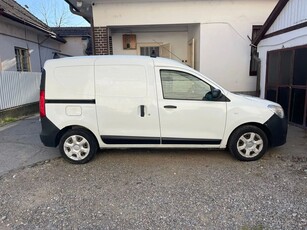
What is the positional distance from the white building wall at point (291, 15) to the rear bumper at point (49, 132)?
20.1ft

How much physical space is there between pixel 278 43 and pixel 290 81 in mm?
1210

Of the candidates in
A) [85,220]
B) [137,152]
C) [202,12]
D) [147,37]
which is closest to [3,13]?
[147,37]

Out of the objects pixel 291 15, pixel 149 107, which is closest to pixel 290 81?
pixel 291 15

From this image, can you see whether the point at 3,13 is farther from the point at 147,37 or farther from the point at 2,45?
the point at 147,37

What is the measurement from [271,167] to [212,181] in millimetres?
1214

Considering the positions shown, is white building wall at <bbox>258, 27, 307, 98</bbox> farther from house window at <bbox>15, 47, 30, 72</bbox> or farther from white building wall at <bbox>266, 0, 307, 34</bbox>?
house window at <bbox>15, 47, 30, 72</bbox>

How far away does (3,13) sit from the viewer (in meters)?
9.12

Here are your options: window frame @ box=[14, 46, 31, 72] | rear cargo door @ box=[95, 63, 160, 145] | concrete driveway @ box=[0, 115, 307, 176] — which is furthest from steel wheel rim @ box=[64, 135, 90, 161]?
window frame @ box=[14, 46, 31, 72]

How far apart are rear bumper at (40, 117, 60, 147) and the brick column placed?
16.8ft

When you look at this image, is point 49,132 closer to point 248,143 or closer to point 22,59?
point 248,143

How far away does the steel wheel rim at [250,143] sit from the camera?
14.9 feet

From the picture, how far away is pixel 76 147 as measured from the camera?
181 inches

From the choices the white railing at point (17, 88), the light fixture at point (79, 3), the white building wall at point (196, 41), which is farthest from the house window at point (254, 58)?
the white railing at point (17, 88)

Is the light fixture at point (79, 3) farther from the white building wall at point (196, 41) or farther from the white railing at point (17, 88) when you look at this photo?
the white building wall at point (196, 41)
